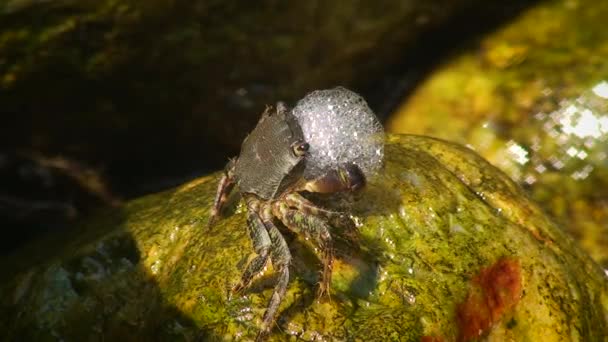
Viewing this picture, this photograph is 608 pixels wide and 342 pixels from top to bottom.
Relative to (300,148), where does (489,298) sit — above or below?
below

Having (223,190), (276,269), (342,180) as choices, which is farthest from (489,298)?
(223,190)

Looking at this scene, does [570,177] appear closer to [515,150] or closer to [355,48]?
[515,150]

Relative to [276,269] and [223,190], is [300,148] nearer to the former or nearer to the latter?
[223,190]

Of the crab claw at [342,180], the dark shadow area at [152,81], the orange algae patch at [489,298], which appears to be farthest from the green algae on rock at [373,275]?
the dark shadow area at [152,81]

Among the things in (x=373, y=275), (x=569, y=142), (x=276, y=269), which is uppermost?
(x=276, y=269)

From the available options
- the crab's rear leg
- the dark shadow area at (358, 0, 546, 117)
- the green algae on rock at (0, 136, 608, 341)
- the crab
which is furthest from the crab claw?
the dark shadow area at (358, 0, 546, 117)

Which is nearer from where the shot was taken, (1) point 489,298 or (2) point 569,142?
(1) point 489,298

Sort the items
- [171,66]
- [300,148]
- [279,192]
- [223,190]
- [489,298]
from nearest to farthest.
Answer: [489,298] → [300,148] → [279,192] → [223,190] → [171,66]
